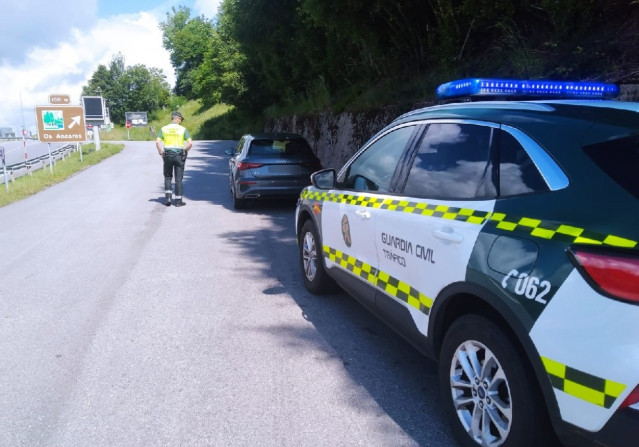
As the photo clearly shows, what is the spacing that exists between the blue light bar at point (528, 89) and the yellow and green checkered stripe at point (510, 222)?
31.0 inches

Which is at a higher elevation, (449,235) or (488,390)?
(449,235)

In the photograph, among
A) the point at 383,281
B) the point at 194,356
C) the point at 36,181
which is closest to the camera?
the point at 383,281

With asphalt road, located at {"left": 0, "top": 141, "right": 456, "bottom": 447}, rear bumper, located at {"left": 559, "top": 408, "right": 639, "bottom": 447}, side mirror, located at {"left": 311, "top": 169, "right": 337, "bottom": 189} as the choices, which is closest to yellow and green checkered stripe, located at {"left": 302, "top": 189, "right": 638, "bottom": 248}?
rear bumper, located at {"left": 559, "top": 408, "right": 639, "bottom": 447}

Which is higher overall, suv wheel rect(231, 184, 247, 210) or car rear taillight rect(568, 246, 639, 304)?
car rear taillight rect(568, 246, 639, 304)

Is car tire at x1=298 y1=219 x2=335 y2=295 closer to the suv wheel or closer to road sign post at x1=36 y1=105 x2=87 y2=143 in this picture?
the suv wheel

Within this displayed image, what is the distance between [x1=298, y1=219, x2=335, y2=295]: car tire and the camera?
5.34 meters

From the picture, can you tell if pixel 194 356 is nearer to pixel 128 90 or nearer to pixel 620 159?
pixel 620 159

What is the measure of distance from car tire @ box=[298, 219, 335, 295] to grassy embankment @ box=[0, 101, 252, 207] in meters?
10.5

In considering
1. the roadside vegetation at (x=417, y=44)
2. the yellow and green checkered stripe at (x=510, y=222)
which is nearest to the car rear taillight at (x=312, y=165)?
the roadside vegetation at (x=417, y=44)

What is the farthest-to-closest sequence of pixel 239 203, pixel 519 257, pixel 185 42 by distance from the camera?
pixel 185 42, pixel 239 203, pixel 519 257

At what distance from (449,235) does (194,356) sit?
2350 millimetres

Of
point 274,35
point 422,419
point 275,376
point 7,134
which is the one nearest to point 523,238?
point 422,419

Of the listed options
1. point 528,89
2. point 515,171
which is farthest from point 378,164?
point 515,171

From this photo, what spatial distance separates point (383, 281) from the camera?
3.74m
